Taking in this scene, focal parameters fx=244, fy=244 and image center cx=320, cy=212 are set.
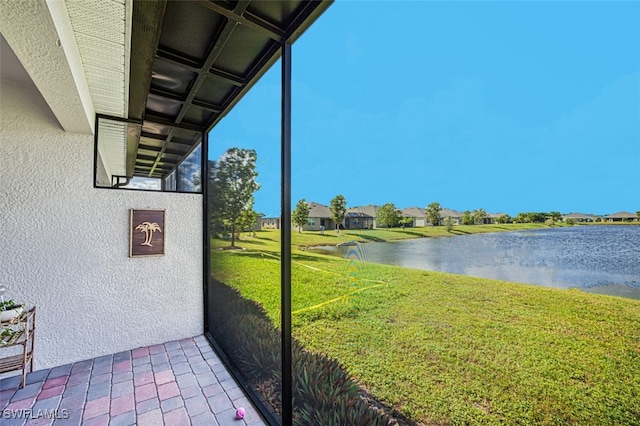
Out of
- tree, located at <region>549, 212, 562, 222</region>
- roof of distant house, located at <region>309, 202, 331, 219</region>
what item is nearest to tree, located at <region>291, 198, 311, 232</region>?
roof of distant house, located at <region>309, 202, 331, 219</region>

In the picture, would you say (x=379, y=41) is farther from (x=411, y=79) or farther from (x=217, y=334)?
(x=217, y=334)

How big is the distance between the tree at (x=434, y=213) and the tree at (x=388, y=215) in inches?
6.2

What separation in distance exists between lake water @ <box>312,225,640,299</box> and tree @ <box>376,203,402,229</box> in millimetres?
204

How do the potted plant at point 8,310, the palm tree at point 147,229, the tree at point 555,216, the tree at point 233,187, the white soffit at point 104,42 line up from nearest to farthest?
the tree at point 555,216 → the white soffit at point 104,42 → the potted plant at point 8,310 → the tree at point 233,187 → the palm tree at point 147,229

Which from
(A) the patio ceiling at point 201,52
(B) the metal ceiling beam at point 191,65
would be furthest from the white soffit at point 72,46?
(B) the metal ceiling beam at point 191,65

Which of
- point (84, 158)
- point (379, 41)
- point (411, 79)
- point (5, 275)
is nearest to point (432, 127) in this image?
point (411, 79)

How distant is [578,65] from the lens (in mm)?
903

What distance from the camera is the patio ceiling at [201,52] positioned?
1.50 meters

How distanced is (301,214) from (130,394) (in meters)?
2.27

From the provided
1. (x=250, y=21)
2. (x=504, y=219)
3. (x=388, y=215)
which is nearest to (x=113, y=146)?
(x=250, y=21)

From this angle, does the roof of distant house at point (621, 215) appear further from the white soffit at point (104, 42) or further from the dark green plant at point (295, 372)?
the white soffit at point (104, 42)

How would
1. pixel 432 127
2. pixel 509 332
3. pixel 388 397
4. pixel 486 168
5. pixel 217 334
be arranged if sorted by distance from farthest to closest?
pixel 217 334
pixel 388 397
pixel 432 127
pixel 486 168
pixel 509 332

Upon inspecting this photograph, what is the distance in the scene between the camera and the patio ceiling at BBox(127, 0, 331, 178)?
4.91 feet

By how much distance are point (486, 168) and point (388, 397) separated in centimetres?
131
